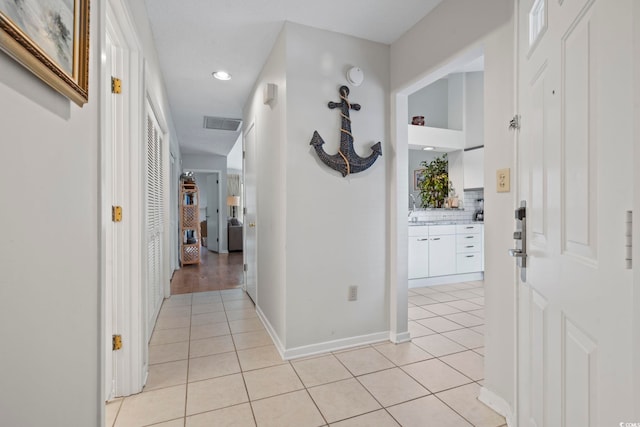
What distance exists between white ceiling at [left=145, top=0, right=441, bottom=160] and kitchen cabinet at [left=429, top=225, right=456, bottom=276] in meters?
2.80

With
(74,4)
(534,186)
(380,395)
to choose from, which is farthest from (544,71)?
(380,395)

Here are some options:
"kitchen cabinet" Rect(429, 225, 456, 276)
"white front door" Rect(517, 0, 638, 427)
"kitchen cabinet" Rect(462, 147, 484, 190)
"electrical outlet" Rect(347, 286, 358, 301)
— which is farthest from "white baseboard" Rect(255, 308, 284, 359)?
"kitchen cabinet" Rect(462, 147, 484, 190)

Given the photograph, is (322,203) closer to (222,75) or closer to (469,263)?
(222,75)

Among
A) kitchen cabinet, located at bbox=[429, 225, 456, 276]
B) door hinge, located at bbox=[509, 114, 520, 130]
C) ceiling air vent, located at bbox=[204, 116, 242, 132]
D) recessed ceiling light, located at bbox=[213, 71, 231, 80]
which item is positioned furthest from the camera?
ceiling air vent, located at bbox=[204, 116, 242, 132]

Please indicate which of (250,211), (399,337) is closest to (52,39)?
(399,337)

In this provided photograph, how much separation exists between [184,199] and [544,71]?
22.5 ft

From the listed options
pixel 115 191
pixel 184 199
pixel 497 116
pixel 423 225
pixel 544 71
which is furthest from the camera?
pixel 184 199

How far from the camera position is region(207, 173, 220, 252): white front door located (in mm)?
8203

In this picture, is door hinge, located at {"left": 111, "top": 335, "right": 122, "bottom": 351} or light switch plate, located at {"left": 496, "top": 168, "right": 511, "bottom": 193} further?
door hinge, located at {"left": 111, "top": 335, "right": 122, "bottom": 351}

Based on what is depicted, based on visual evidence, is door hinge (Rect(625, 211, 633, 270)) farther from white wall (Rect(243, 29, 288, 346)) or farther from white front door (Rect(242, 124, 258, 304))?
white front door (Rect(242, 124, 258, 304))

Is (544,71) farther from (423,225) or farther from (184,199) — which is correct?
(184,199)

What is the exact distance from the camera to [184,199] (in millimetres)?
6805

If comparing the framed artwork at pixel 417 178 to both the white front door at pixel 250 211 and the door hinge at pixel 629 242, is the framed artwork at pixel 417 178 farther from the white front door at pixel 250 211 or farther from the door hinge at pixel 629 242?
the door hinge at pixel 629 242

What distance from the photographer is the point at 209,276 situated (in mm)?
5273
